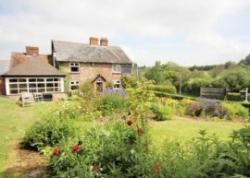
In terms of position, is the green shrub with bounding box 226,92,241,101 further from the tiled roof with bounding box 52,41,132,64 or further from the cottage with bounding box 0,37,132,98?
the tiled roof with bounding box 52,41,132,64

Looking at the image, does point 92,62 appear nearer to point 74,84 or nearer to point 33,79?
point 74,84

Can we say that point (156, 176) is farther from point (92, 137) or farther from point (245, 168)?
point (92, 137)

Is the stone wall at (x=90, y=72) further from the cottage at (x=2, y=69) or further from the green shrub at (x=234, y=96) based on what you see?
the green shrub at (x=234, y=96)

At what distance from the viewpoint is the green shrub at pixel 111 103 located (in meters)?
13.0

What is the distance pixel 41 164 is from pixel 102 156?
195 centimetres

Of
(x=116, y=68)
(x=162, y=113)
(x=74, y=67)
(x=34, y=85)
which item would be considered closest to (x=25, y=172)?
(x=162, y=113)

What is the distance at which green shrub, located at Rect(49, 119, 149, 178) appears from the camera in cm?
454

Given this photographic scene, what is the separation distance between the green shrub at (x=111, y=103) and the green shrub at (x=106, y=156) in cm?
721

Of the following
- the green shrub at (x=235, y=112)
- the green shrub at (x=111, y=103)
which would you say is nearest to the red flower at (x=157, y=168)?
the green shrub at (x=111, y=103)

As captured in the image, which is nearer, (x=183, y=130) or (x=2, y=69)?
(x=183, y=130)

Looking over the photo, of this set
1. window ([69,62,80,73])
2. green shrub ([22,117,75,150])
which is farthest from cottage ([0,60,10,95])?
green shrub ([22,117,75,150])

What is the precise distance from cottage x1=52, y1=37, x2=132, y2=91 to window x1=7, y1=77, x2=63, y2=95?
230 centimetres

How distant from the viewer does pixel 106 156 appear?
4.97 m

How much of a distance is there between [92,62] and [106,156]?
1095 inches
